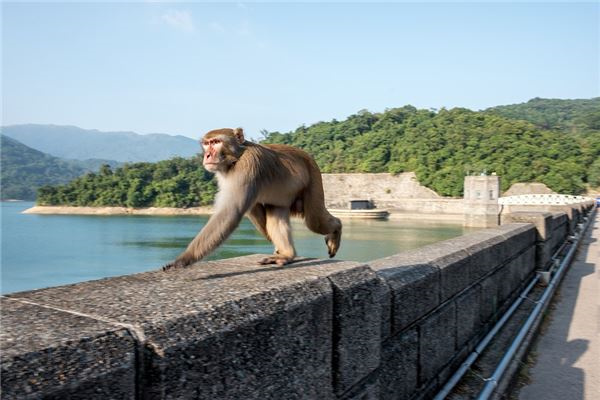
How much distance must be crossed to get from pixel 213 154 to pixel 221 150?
6 centimetres

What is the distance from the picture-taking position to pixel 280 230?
11.2ft

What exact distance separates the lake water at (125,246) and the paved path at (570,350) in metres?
19.8

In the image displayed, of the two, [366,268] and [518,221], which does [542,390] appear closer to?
[366,268]

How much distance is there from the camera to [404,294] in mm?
3162

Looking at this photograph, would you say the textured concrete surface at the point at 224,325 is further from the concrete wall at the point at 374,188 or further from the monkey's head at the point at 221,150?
the concrete wall at the point at 374,188

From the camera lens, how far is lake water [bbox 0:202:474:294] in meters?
37.1

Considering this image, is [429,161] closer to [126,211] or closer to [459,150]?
[459,150]

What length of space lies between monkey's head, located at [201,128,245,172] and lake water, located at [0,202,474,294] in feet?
76.6

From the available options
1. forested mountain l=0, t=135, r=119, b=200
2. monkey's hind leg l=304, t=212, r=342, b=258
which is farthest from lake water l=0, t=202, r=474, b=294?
forested mountain l=0, t=135, r=119, b=200

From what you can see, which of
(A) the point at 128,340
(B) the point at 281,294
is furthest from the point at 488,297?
(A) the point at 128,340

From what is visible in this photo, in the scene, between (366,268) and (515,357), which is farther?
(515,357)

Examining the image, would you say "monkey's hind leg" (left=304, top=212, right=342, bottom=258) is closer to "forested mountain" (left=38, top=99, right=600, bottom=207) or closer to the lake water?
the lake water

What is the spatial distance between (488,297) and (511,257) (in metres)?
1.45

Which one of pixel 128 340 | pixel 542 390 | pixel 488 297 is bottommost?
pixel 542 390
